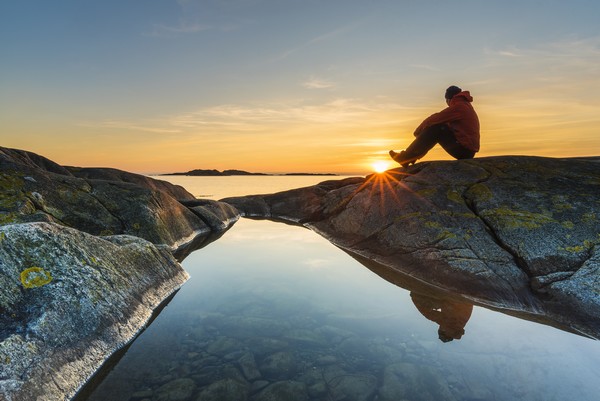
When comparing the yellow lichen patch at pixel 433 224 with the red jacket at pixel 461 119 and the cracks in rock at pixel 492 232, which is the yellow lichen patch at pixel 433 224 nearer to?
the cracks in rock at pixel 492 232

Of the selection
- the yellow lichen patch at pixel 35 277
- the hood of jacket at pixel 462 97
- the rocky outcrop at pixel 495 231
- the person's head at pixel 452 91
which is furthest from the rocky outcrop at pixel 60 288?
the person's head at pixel 452 91

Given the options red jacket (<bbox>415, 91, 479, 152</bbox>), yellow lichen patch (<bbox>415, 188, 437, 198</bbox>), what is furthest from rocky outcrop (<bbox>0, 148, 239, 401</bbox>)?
red jacket (<bbox>415, 91, 479, 152</bbox>)

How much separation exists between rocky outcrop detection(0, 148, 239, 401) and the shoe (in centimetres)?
1065

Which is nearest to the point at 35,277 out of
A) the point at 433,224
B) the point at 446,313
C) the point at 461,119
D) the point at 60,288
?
the point at 60,288

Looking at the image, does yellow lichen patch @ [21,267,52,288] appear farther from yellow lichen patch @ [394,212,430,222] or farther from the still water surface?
yellow lichen patch @ [394,212,430,222]

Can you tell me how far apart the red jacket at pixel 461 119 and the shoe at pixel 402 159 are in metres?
1.53

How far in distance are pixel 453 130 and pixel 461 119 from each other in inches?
20.4

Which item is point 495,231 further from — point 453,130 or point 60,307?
point 60,307

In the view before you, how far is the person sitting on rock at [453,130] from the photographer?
13914 mm

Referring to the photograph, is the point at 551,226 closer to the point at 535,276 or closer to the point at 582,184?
the point at 535,276

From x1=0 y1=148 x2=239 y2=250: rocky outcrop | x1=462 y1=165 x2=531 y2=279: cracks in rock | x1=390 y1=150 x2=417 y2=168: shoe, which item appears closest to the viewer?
x1=462 y1=165 x2=531 y2=279: cracks in rock

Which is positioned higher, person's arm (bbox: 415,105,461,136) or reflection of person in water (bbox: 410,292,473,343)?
person's arm (bbox: 415,105,461,136)

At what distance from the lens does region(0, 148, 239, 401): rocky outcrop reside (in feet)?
14.1

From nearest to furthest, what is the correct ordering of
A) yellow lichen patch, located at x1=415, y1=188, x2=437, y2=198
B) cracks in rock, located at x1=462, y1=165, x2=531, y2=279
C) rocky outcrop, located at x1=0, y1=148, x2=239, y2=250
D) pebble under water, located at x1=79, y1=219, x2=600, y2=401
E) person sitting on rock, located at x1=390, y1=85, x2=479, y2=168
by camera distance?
pebble under water, located at x1=79, y1=219, x2=600, y2=401, cracks in rock, located at x1=462, y1=165, x2=531, y2=279, rocky outcrop, located at x1=0, y1=148, x2=239, y2=250, yellow lichen patch, located at x1=415, y1=188, x2=437, y2=198, person sitting on rock, located at x1=390, y1=85, x2=479, y2=168
